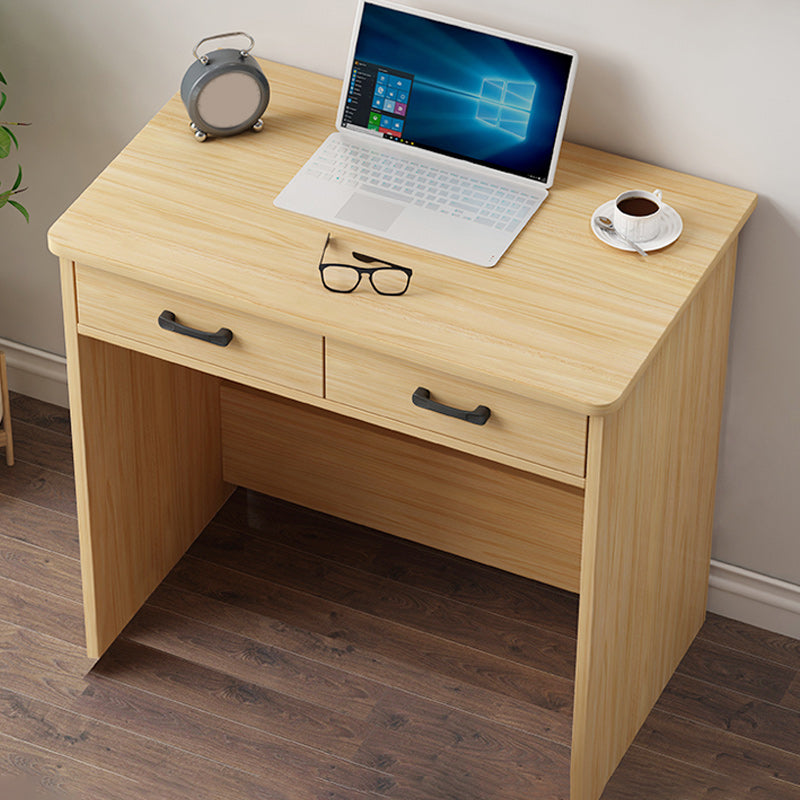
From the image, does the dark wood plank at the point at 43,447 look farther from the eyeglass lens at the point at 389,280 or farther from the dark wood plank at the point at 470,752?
the eyeglass lens at the point at 389,280

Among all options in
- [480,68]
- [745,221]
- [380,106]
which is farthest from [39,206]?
[745,221]

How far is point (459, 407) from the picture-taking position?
1678 mm

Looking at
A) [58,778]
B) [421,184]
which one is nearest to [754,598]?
[421,184]

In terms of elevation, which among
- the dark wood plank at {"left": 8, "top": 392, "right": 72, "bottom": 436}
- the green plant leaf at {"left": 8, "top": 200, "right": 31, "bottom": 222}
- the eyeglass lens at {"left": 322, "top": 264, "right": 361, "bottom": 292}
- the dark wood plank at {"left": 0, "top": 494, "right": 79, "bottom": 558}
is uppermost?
the eyeglass lens at {"left": 322, "top": 264, "right": 361, "bottom": 292}

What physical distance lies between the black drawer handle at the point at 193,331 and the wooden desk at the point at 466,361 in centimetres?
1

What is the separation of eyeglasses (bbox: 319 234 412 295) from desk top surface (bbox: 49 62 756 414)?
0.6 inches

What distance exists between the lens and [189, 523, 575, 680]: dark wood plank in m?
2.32

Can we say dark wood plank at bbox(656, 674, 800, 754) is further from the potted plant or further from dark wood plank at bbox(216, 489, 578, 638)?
the potted plant

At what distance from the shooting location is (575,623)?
93.6 inches

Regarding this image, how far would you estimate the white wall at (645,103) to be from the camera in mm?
1831

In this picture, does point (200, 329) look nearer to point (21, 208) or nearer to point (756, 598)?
point (21, 208)

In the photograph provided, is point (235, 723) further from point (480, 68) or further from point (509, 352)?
point (480, 68)

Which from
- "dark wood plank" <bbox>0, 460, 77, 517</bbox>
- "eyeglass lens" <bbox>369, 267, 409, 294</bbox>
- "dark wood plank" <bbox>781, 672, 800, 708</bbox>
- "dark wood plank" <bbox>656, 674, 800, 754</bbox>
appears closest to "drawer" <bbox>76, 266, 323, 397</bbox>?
"eyeglass lens" <bbox>369, 267, 409, 294</bbox>

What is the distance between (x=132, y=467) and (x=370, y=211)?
648mm
